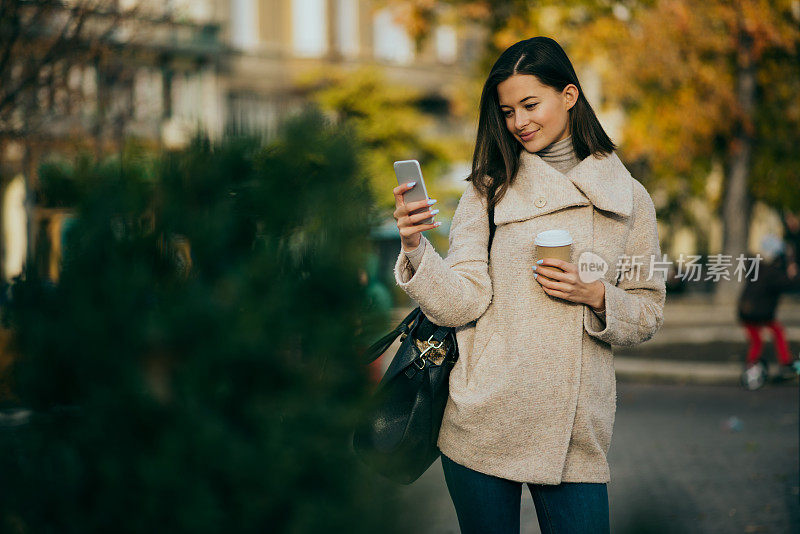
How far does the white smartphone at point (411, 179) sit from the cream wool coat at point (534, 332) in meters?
0.11

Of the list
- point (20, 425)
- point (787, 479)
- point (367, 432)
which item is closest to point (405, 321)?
point (367, 432)

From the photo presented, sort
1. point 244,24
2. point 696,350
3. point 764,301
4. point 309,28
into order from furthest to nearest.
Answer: point 309,28 → point 244,24 → point 696,350 → point 764,301

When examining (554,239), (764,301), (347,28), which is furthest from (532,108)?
(347,28)

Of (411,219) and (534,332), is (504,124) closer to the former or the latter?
(411,219)

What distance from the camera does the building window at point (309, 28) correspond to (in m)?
33.3

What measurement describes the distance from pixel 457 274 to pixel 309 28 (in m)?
32.4

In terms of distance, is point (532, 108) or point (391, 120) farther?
point (391, 120)

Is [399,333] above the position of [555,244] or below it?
below

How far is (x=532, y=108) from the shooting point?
2.50m

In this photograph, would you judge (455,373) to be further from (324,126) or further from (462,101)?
(462,101)

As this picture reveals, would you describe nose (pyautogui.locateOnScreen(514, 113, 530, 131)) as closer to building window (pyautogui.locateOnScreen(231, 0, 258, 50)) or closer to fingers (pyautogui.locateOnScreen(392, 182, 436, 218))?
fingers (pyautogui.locateOnScreen(392, 182, 436, 218))

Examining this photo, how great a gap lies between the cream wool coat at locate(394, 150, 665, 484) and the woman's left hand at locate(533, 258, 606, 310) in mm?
39

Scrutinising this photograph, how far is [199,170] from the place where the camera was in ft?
6.16

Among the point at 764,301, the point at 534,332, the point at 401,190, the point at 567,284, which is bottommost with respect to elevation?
the point at 764,301
